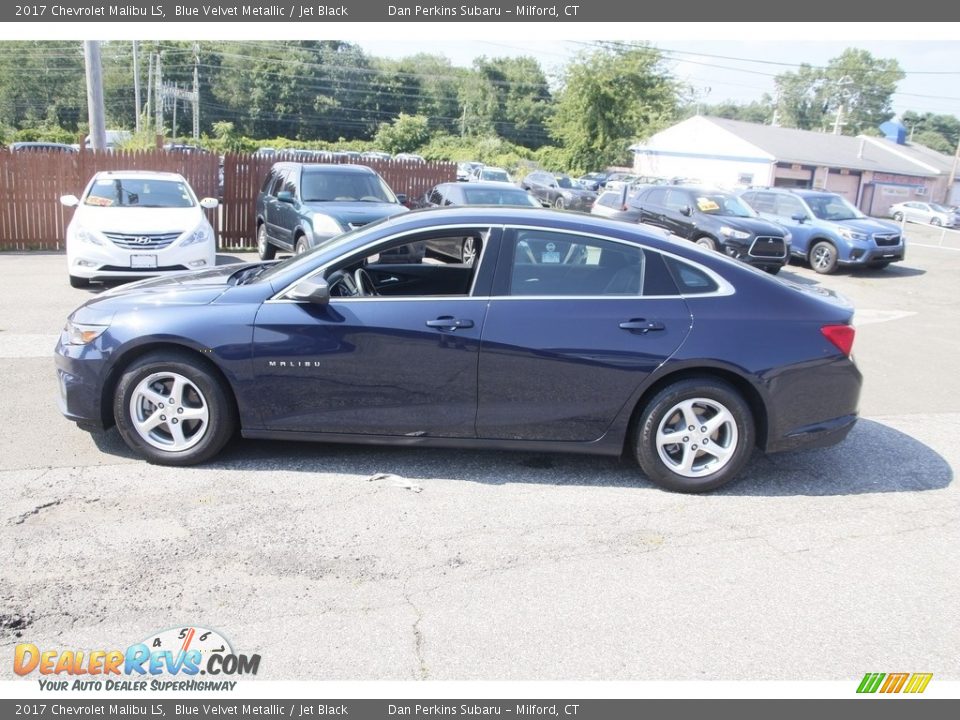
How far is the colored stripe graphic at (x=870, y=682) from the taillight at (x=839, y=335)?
2224 mm

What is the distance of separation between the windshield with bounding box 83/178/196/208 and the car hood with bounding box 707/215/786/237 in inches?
380

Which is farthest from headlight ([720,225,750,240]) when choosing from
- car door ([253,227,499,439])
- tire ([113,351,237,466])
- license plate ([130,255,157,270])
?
tire ([113,351,237,466])

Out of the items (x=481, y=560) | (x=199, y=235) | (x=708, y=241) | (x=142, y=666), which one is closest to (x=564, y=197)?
(x=708, y=241)

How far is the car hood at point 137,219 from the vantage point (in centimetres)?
1038

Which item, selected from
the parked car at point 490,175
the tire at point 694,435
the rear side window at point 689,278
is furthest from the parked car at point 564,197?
the tire at point 694,435

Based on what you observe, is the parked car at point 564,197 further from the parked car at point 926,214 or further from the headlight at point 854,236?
the parked car at point 926,214

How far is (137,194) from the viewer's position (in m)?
11.7

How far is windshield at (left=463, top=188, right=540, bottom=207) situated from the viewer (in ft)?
45.7

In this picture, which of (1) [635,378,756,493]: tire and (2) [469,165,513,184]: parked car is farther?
(2) [469,165,513,184]: parked car

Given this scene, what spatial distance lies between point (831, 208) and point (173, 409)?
16600 millimetres

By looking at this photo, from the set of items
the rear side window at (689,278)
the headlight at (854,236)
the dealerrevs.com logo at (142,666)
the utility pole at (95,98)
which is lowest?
the dealerrevs.com logo at (142,666)

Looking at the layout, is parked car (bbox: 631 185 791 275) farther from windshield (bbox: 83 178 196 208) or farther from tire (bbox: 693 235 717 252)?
windshield (bbox: 83 178 196 208)

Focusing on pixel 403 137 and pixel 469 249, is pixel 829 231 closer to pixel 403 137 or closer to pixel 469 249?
pixel 469 249

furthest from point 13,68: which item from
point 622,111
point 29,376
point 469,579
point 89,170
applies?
point 469,579
